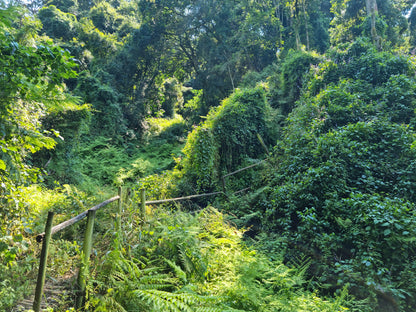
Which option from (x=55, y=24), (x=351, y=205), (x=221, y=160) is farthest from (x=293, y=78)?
(x=55, y=24)

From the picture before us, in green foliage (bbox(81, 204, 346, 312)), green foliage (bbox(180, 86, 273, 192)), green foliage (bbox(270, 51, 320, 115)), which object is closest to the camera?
green foliage (bbox(81, 204, 346, 312))

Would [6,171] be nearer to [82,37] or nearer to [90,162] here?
[90,162]

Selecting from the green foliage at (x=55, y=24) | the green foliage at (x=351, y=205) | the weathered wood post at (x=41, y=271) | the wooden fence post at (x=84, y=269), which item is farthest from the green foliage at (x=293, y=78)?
the green foliage at (x=55, y=24)

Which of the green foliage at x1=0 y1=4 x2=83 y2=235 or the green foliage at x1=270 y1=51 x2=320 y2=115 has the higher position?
the green foliage at x1=270 y1=51 x2=320 y2=115

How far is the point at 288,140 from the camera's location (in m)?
8.18

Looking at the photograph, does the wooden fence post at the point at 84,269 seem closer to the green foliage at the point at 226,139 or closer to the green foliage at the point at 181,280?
the green foliage at the point at 181,280

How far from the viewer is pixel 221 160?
949cm

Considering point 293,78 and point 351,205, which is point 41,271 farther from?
point 293,78

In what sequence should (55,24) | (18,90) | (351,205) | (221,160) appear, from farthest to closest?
(55,24), (221,160), (351,205), (18,90)

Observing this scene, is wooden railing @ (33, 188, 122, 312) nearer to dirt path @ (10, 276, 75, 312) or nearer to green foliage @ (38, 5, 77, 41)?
dirt path @ (10, 276, 75, 312)

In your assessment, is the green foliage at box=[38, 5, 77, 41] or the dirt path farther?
the green foliage at box=[38, 5, 77, 41]

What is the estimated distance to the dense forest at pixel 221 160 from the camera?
302 centimetres

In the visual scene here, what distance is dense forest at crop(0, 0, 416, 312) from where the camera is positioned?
3.02 m

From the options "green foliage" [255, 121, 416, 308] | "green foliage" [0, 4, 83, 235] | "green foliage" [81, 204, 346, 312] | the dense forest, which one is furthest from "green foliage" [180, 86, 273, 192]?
"green foliage" [0, 4, 83, 235]
